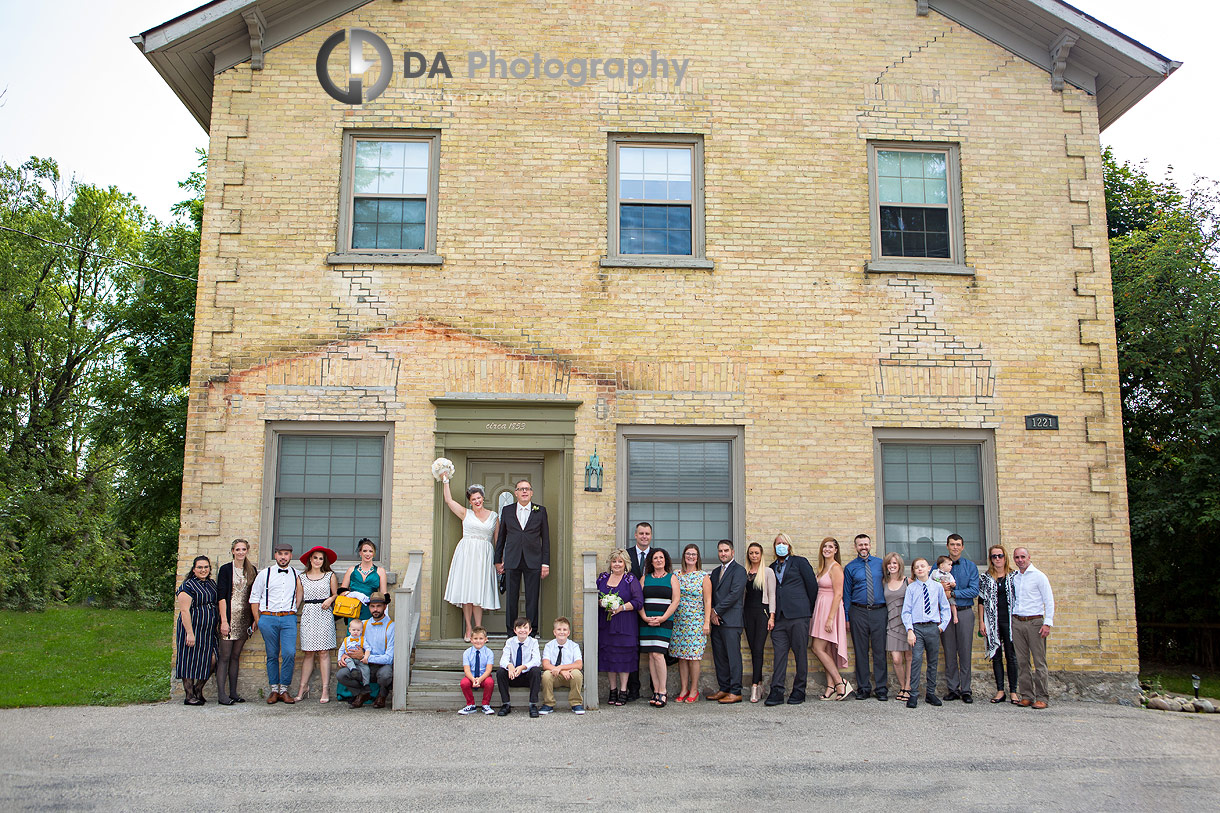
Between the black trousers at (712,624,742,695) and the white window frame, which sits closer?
the black trousers at (712,624,742,695)

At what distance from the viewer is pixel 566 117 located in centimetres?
1147

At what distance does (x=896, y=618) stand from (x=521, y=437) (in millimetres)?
4567

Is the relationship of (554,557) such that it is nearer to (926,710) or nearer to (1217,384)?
(926,710)

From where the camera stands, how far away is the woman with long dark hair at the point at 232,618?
988 centimetres

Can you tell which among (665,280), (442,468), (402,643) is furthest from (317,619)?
(665,280)

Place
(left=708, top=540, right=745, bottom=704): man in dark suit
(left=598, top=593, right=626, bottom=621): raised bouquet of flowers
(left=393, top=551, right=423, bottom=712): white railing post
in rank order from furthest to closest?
(left=708, top=540, right=745, bottom=704): man in dark suit → (left=598, top=593, right=626, bottom=621): raised bouquet of flowers → (left=393, top=551, right=423, bottom=712): white railing post

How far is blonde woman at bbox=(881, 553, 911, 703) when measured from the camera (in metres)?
10.1

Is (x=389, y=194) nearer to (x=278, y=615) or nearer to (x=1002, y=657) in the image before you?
(x=278, y=615)

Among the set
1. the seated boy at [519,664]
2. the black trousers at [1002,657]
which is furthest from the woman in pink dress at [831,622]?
the seated boy at [519,664]

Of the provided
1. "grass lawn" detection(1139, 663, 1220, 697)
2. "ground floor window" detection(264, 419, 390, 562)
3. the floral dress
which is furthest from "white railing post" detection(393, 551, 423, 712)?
"grass lawn" detection(1139, 663, 1220, 697)

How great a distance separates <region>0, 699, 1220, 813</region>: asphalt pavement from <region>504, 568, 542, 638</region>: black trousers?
1300 mm

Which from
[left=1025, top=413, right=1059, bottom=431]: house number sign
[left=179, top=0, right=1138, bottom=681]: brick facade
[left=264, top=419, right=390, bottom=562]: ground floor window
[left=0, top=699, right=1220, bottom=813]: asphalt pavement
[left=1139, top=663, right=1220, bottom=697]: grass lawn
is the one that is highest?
[left=179, top=0, right=1138, bottom=681]: brick facade

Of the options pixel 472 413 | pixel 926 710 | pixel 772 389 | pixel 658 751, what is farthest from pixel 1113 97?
pixel 658 751

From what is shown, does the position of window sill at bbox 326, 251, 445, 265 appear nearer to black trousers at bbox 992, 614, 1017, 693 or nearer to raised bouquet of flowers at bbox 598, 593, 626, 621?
raised bouquet of flowers at bbox 598, 593, 626, 621
